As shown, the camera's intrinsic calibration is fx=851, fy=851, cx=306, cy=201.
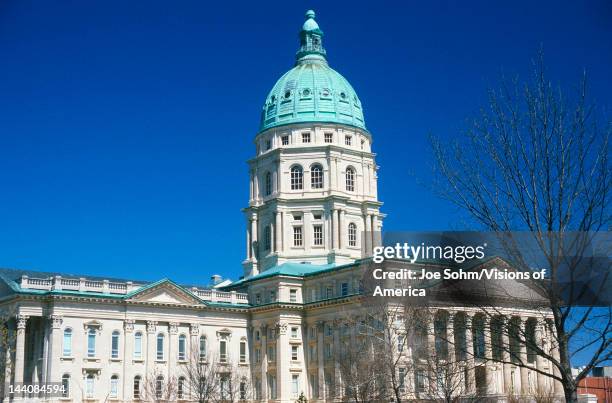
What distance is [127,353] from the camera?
95062mm

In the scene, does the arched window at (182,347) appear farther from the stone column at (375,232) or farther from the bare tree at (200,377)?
the stone column at (375,232)

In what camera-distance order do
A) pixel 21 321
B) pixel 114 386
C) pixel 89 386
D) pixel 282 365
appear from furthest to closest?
pixel 282 365 → pixel 114 386 → pixel 89 386 → pixel 21 321

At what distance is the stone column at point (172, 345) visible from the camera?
321 ft

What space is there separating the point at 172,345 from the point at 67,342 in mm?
12467

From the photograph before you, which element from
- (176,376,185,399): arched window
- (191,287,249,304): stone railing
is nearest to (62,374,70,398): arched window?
(176,376,185,399): arched window

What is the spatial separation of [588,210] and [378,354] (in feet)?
159

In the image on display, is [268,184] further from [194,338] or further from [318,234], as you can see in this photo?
[194,338]

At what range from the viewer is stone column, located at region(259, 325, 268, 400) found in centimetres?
10094

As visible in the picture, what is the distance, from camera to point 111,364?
94.1 meters

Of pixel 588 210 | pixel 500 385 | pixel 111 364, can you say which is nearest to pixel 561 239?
pixel 588 210

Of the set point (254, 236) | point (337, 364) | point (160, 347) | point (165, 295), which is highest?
point (254, 236)

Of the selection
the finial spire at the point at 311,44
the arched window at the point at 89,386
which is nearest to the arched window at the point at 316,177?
the finial spire at the point at 311,44

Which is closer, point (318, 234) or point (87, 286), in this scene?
point (87, 286)

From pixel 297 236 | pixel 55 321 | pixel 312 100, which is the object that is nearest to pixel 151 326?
pixel 55 321
